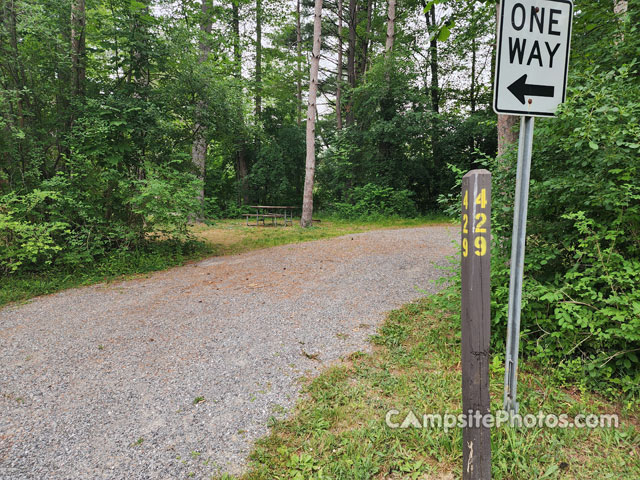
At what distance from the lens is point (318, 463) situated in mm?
2172

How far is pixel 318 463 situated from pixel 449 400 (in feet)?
3.70

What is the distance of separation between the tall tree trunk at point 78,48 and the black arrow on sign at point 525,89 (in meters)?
7.73

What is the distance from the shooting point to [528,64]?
2.00 meters

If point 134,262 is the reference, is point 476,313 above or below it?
above

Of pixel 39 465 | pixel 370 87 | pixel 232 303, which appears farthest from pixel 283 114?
pixel 39 465

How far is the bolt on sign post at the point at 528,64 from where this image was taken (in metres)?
1.96

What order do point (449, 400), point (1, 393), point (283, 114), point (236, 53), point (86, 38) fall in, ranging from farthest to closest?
point (283, 114), point (236, 53), point (86, 38), point (1, 393), point (449, 400)

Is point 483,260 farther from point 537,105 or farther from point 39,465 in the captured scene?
point 39,465

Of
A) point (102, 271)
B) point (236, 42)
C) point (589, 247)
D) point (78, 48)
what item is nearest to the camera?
point (589, 247)

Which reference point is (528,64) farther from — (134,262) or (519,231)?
(134,262)

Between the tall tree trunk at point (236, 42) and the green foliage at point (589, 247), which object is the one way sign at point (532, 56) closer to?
the green foliage at point (589, 247)

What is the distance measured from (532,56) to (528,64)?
0.05 metres

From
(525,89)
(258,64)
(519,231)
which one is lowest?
(519,231)

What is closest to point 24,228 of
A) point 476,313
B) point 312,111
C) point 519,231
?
point 476,313
